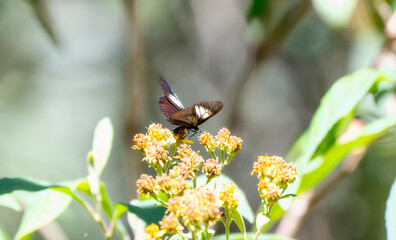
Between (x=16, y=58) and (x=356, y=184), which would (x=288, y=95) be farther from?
(x=16, y=58)

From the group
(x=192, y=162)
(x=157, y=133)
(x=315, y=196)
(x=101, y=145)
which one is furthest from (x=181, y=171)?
(x=315, y=196)

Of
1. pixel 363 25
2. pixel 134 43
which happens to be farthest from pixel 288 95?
pixel 134 43

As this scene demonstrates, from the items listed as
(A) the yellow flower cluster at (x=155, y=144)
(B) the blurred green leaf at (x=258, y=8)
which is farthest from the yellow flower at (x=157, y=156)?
(B) the blurred green leaf at (x=258, y=8)

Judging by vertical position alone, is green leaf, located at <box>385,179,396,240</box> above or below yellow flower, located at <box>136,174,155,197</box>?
below

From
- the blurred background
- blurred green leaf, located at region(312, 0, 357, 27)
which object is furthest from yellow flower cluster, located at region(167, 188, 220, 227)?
blurred green leaf, located at region(312, 0, 357, 27)

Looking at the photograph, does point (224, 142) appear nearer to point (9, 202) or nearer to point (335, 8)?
Answer: point (9, 202)

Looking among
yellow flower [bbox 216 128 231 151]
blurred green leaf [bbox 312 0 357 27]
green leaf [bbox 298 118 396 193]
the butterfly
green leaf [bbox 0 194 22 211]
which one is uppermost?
blurred green leaf [bbox 312 0 357 27]

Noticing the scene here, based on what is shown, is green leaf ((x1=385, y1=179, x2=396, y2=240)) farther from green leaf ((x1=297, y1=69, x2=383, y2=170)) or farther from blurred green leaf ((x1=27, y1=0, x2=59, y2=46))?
blurred green leaf ((x1=27, y1=0, x2=59, y2=46))
